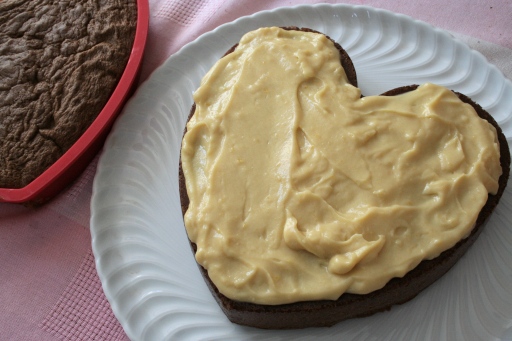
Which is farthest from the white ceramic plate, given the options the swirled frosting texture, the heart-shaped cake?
the swirled frosting texture

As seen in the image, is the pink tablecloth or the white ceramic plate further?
the pink tablecloth

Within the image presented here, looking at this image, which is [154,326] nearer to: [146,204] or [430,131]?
[146,204]

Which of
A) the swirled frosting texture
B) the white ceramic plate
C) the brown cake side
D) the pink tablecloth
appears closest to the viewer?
the swirled frosting texture

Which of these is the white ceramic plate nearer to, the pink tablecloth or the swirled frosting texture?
the pink tablecloth

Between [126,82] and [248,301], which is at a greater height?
[126,82]

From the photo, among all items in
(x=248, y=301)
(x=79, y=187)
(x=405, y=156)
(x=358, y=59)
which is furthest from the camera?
(x=358, y=59)

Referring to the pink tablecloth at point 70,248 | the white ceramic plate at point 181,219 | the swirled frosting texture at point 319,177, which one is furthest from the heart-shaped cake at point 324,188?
the pink tablecloth at point 70,248

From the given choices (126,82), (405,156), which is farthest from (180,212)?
(405,156)
